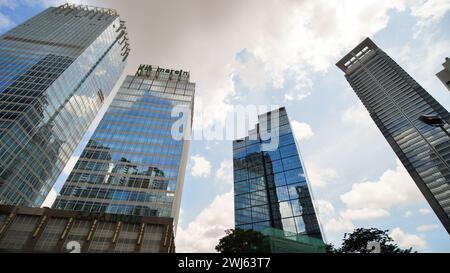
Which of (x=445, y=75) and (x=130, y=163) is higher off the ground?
(x=130, y=163)

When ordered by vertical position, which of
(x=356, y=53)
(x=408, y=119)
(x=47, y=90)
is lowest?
(x=47, y=90)

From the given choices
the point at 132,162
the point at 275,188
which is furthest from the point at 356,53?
the point at 132,162

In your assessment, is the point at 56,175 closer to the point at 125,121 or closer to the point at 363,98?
the point at 125,121

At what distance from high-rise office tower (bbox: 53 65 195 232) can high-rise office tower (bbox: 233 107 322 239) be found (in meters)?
27.6

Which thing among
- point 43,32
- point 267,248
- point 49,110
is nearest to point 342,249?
point 267,248

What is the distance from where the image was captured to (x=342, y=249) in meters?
39.2

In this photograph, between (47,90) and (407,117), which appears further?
(407,117)

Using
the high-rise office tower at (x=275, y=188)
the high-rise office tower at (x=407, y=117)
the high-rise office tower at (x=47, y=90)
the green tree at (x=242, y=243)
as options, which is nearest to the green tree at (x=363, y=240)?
the green tree at (x=242, y=243)

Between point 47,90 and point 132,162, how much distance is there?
129 feet

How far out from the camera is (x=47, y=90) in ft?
235

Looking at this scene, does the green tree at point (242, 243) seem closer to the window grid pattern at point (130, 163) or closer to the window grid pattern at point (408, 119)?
the window grid pattern at point (130, 163)

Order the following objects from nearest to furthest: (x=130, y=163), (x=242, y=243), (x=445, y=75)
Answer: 1. (x=242, y=243)
2. (x=445, y=75)
3. (x=130, y=163)

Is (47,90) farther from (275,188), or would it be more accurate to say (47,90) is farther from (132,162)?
(275,188)
